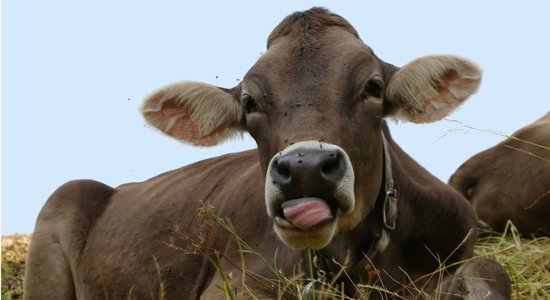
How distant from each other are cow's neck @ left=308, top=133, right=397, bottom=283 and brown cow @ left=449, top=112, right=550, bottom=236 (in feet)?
7.69

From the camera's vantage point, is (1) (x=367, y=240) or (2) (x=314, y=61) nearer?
(2) (x=314, y=61)

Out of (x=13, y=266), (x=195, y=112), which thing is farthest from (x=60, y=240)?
(x=195, y=112)

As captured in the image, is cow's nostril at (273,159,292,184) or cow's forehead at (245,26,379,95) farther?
cow's forehead at (245,26,379,95)

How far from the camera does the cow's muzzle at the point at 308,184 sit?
491cm

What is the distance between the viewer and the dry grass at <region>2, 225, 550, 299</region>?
6.11 meters

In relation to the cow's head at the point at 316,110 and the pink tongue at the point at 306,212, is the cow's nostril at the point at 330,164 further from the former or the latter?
the pink tongue at the point at 306,212

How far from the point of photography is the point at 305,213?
4.99 meters

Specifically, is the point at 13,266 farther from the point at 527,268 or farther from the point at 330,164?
the point at 330,164

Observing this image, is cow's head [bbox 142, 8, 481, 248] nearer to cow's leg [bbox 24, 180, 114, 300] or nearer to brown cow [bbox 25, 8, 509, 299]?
brown cow [bbox 25, 8, 509, 299]

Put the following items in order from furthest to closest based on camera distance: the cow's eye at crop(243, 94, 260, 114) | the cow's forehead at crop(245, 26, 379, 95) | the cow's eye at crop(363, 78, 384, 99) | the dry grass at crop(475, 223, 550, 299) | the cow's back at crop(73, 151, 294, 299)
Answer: the cow's back at crop(73, 151, 294, 299) < the dry grass at crop(475, 223, 550, 299) < the cow's eye at crop(243, 94, 260, 114) < the cow's eye at crop(363, 78, 384, 99) < the cow's forehead at crop(245, 26, 379, 95)

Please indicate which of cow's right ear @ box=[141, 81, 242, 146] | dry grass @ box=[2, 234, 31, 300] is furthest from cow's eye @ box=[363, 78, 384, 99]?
dry grass @ box=[2, 234, 31, 300]

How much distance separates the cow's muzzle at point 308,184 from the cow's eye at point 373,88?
677 mm

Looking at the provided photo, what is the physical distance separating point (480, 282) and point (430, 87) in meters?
1.16

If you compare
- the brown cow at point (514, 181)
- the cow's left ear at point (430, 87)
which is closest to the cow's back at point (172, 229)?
the cow's left ear at point (430, 87)
